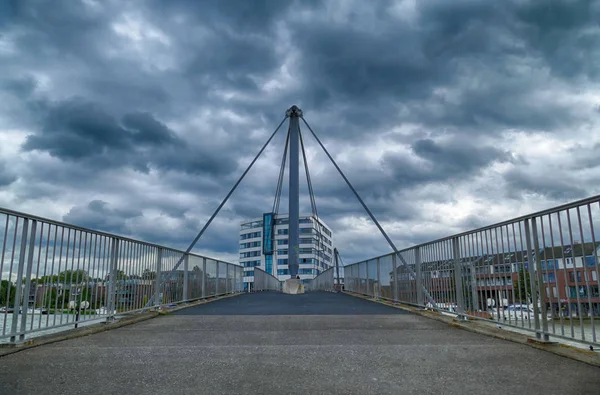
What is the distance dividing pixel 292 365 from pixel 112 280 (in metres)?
4.38

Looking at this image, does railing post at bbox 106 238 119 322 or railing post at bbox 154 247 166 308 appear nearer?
railing post at bbox 106 238 119 322

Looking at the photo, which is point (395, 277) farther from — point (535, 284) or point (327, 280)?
point (327, 280)

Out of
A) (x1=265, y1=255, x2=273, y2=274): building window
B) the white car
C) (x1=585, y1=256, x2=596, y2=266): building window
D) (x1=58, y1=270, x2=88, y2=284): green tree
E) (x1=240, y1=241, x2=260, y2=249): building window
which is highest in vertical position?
(x1=240, y1=241, x2=260, y2=249): building window

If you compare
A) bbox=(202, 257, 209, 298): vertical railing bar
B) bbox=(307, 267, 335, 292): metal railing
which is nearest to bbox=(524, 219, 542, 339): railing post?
bbox=(202, 257, 209, 298): vertical railing bar

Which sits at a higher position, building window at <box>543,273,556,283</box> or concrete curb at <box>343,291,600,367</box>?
building window at <box>543,273,556,283</box>

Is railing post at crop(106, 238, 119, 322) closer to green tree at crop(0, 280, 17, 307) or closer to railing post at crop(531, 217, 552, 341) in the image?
green tree at crop(0, 280, 17, 307)

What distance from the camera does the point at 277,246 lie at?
3935 inches

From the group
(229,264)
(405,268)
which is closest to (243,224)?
(229,264)

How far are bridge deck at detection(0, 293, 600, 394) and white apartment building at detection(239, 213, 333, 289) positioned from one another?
86.2 m

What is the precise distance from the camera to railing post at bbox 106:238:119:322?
6.68 m

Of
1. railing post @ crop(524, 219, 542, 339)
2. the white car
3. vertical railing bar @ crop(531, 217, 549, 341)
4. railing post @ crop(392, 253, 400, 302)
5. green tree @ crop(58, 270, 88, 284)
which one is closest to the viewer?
vertical railing bar @ crop(531, 217, 549, 341)

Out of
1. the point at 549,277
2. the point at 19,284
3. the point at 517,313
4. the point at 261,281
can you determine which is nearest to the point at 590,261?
the point at 549,277

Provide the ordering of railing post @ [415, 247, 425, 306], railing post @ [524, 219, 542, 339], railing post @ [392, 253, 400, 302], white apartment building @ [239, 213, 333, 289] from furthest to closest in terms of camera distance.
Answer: white apartment building @ [239, 213, 333, 289] < railing post @ [392, 253, 400, 302] < railing post @ [415, 247, 425, 306] < railing post @ [524, 219, 542, 339]

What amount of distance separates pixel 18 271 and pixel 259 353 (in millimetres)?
2790
